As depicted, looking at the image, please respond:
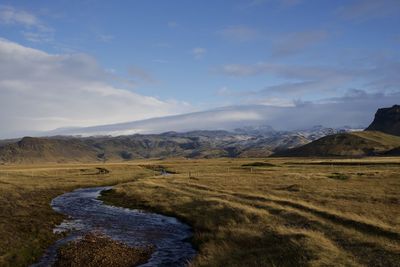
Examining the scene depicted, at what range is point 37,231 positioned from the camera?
39031mm

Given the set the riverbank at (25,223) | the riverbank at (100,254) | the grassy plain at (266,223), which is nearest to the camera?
the grassy plain at (266,223)

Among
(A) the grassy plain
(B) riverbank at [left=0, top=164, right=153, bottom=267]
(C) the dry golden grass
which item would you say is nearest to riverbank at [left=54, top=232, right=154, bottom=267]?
(B) riverbank at [left=0, top=164, right=153, bottom=267]

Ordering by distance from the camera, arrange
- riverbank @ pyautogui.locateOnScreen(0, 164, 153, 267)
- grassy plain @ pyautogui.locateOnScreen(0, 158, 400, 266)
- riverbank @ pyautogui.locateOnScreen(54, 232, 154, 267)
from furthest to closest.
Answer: riverbank @ pyautogui.locateOnScreen(0, 164, 153, 267) → riverbank @ pyautogui.locateOnScreen(54, 232, 154, 267) → grassy plain @ pyautogui.locateOnScreen(0, 158, 400, 266)

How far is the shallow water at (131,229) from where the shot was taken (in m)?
32.2

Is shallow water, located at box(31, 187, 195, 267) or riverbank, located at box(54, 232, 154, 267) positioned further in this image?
shallow water, located at box(31, 187, 195, 267)

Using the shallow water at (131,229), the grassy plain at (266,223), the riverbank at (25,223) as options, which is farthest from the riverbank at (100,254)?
the grassy plain at (266,223)

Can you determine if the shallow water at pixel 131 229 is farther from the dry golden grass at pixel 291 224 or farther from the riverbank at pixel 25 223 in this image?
the dry golden grass at pixel 291 224

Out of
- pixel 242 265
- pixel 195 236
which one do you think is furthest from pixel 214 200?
pixel 242 265

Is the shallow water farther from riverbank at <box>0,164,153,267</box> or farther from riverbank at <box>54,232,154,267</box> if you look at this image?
riverbank at <box>0,164,153,267</box>

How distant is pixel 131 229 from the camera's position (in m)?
42.2

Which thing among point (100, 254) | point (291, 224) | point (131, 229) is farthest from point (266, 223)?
point (100, 254)

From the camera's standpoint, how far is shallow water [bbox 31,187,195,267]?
3216cm

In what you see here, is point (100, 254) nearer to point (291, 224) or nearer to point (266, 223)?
point (266, 223)

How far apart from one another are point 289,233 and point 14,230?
2515cm
